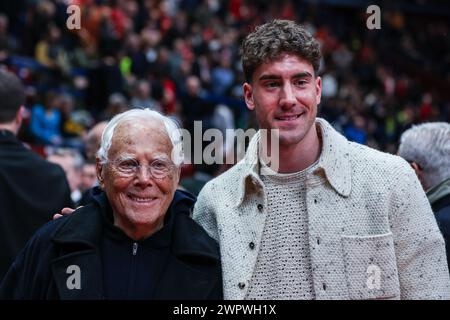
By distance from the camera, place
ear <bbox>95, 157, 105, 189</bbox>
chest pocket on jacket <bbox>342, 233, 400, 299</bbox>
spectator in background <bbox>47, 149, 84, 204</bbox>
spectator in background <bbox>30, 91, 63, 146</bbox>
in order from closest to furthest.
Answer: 1. chest pocket on jacket <bbox>342, 233, 400, 299</bbox>
2. ear <bbox>95, 157, 105, 189</bbox>
3. spectator in background <bbox>47, 149, 84, 204</bbox>
4. spectator in background <bbox>30, 91, 63, 146</bbox>

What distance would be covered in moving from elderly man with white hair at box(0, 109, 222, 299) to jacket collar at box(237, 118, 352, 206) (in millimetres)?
255

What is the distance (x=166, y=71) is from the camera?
14.8 metres

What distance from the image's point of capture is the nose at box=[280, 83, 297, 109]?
2867mm

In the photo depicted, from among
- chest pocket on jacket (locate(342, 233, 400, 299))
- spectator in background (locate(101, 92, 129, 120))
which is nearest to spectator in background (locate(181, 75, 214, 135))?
spectator in background (locate(101, 92, 129, 120))

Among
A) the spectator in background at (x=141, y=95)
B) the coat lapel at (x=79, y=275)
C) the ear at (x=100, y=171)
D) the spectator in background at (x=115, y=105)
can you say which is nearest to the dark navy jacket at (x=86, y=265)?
the coat lapel at (x=79, y=275)

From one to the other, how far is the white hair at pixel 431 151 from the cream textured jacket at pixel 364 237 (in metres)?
0.99

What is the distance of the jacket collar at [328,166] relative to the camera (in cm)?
290

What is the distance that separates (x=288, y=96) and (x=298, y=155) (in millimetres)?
233

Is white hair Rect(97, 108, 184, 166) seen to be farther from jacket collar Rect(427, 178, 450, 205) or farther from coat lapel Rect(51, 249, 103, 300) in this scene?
jacket collar Rect(427, 178, 450, 205)

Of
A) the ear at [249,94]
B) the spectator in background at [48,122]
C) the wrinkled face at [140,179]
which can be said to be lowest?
the wrinkled face at [140,179]

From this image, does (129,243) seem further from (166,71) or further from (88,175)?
Result: (166,71)

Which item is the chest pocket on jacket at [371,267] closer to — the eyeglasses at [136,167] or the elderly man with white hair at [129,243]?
the elderly man with white hair at [129,243]
